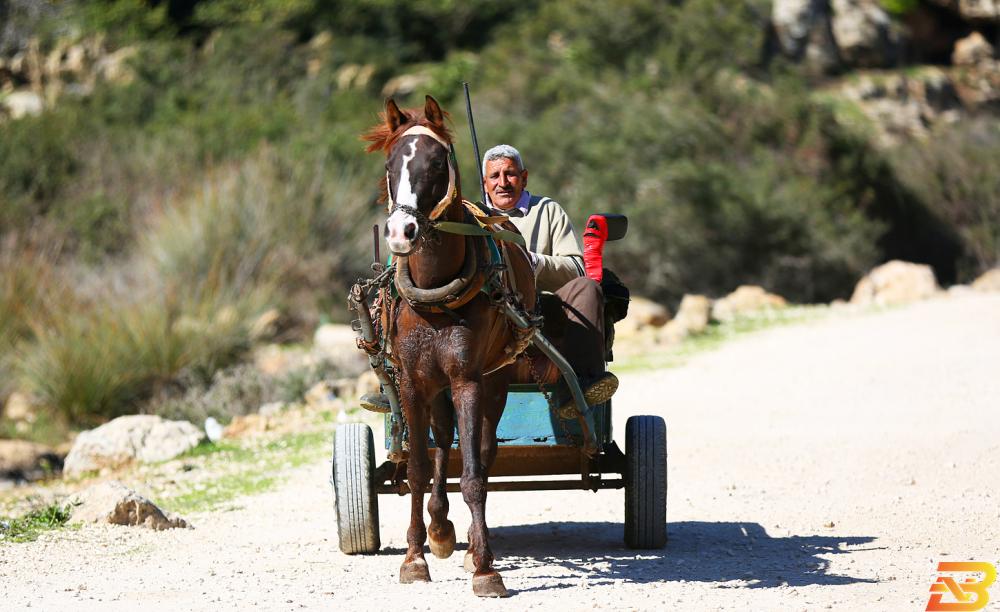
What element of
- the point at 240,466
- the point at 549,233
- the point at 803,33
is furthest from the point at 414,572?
the point at 803,33

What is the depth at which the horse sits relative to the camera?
19.7ft

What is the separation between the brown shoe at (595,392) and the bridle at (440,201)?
1386mm

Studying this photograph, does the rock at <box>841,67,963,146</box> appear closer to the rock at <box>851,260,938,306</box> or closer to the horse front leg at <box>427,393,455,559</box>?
the rock at <box>851,260,938,306</box>

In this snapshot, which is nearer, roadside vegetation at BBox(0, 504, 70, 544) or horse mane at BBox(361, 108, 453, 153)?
horse mane at BBox(361, 108, 453, 153)

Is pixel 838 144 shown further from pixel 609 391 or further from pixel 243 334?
pixel 609 391

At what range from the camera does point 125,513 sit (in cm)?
890

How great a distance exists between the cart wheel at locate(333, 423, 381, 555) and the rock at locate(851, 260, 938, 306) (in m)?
16.1

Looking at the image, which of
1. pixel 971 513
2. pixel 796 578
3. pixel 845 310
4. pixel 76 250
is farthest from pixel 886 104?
pixel 796 578

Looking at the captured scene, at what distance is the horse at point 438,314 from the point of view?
6.00 meters

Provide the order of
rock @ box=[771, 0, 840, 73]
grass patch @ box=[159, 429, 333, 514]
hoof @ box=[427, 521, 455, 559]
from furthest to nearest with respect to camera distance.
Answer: rock @ box=[771, 0, 840, 73]
grass patch @ box=[159, 429, 333, 514]
hoof @ box=[427, 521, 455, 559]

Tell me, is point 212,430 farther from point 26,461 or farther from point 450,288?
point 450,288

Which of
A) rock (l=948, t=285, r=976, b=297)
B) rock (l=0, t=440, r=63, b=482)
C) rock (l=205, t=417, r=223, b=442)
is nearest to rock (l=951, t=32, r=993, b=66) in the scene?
rock (l=948, t=285, r=976, b=297)

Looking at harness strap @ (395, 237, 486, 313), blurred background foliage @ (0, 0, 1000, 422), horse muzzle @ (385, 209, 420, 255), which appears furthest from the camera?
blurred background foliage @ (0, 0, 1000, 422)

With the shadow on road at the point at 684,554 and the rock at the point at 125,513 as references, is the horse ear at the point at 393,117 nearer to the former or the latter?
the shadow on road at the point at 684,554
